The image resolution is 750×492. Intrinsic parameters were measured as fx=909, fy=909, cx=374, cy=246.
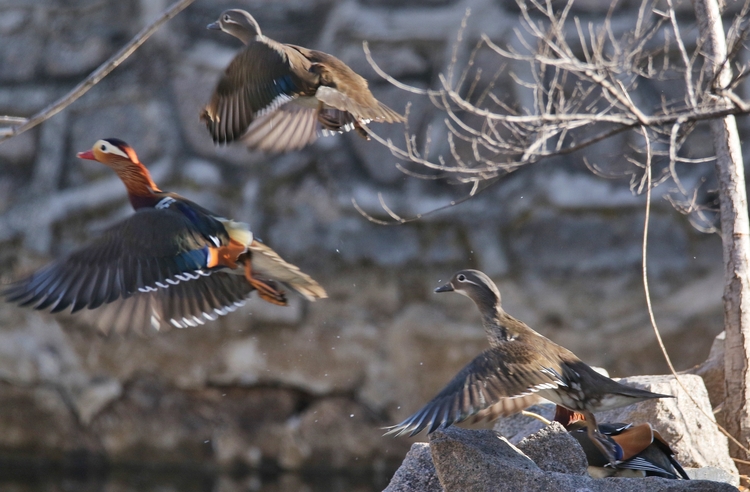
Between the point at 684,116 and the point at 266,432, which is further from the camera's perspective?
the point at 266,432

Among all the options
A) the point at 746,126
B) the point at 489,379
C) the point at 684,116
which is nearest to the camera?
the point at 489,379

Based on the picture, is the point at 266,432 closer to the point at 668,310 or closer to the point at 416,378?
the point at 416,378

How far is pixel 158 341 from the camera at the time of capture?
17.7ft

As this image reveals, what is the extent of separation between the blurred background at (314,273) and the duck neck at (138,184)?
237 centimetres

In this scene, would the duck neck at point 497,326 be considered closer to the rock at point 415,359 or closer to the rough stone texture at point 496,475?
the rough stone texture at point 496,475

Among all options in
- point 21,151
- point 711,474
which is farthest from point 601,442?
point 21,151

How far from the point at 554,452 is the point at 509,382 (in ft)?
1.45

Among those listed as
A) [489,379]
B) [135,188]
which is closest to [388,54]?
[135,188]

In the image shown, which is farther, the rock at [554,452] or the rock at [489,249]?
the rock at [489,249]

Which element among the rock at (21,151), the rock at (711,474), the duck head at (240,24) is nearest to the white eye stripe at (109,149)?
the duck head at (240,24)

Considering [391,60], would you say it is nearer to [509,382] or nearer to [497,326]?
[497,326]

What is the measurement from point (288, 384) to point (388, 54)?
6.66ft

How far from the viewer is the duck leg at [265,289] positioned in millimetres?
2812

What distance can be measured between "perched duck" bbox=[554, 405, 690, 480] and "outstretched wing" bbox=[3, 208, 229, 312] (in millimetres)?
1381
